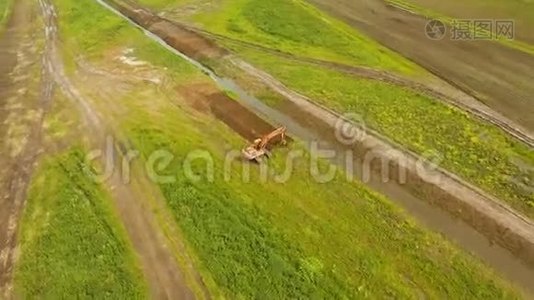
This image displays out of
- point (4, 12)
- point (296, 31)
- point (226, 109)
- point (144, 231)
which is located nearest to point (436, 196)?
point (226, 109)

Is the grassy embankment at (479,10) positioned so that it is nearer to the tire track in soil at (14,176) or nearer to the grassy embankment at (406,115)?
the grassy embankment at (406,115)

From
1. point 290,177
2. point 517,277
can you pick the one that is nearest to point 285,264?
point 290,177

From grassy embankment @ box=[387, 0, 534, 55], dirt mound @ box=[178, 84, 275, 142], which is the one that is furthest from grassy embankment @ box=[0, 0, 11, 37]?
grassy embankment @ box=[387, 0, 534, 55]

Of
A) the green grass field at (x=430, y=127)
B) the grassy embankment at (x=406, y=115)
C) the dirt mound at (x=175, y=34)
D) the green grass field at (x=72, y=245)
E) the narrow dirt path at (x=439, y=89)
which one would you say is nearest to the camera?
the green grass field at (x=72, y=245)

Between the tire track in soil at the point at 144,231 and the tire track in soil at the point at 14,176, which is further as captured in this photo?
the tire track in soil at the point at 14,176

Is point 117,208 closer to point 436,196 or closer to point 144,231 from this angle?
point 144,231

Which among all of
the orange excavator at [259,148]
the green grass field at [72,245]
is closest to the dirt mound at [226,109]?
the orange excavator at [259,148]
